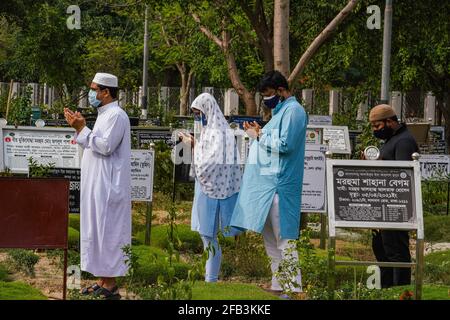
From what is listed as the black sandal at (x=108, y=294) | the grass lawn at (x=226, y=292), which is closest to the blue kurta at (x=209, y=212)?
the black sandal at (x=108, y=294)

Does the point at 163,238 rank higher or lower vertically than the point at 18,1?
lower

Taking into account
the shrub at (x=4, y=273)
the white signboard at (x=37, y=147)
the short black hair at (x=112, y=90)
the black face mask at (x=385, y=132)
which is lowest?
the shrub at (x=4, y=273)

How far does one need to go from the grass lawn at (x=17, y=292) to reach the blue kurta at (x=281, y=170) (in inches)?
76.0

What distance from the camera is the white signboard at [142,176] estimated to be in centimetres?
1638

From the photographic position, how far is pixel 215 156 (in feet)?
41.9

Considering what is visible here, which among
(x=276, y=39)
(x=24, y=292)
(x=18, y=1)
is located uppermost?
(x=18, y=1)

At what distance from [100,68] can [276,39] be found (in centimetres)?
3839

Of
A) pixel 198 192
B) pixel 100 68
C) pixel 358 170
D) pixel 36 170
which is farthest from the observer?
pixel 100 68

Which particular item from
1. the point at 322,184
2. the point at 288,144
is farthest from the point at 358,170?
the point at 322,184

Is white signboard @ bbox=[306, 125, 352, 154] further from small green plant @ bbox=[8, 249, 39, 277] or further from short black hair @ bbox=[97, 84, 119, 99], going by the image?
short black hair @ bbox=[97, 84, 119, 99]

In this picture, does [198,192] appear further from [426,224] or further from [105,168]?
[426,224]

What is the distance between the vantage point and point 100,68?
55.6 metres

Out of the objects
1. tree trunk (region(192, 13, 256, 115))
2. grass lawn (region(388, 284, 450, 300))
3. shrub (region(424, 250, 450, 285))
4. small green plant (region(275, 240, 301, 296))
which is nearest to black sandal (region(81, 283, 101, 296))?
small green plant (region(275, 240, 301, 296))

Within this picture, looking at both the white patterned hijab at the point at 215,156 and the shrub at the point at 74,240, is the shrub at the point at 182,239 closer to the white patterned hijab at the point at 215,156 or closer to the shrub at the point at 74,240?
the shrub at the point at 74,240
